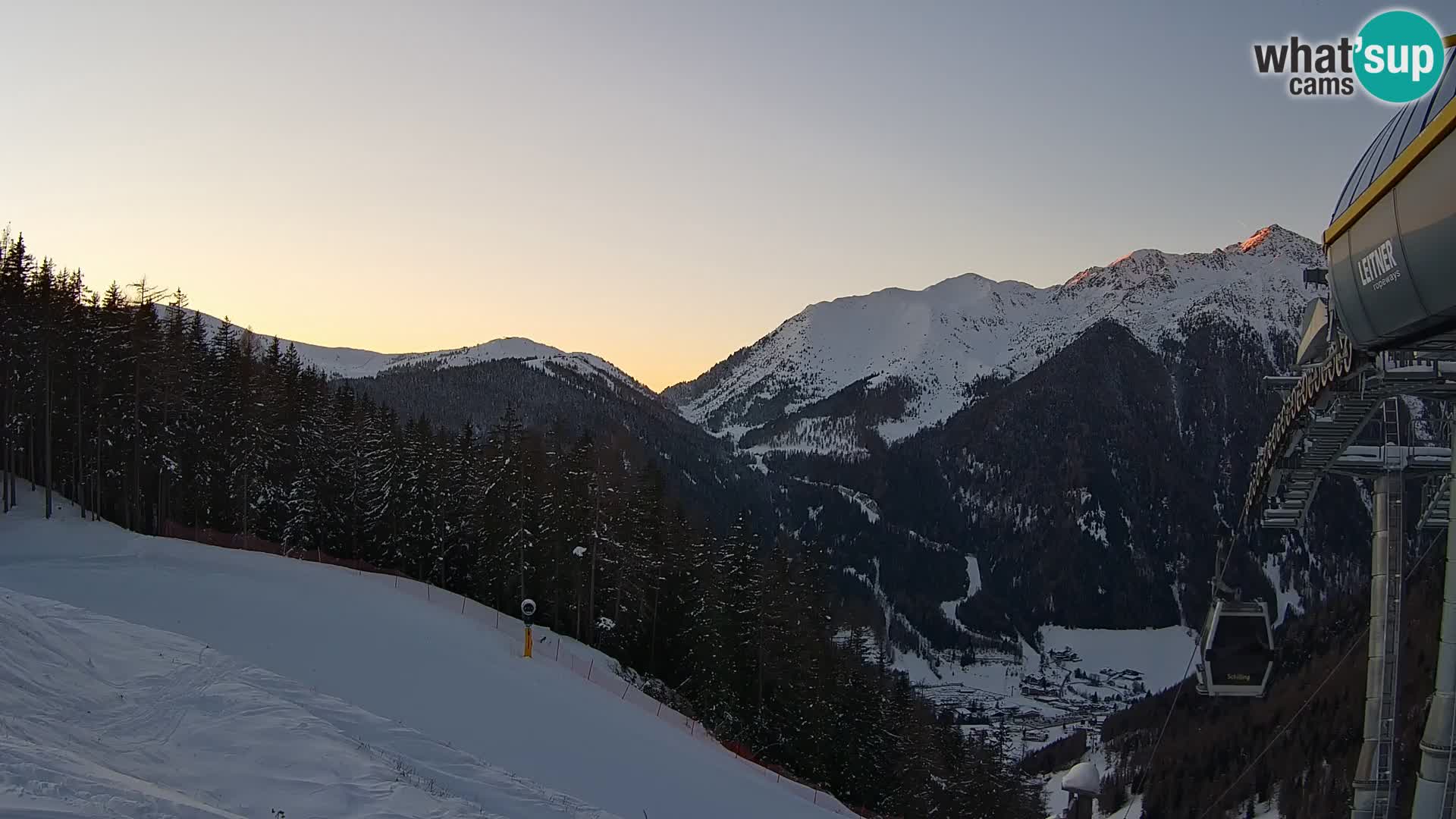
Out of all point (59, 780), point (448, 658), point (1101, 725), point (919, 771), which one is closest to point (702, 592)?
point (919, 771)

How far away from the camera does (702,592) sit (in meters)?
40.9

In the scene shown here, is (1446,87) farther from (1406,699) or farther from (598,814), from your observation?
(1406,699)

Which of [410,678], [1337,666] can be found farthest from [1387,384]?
[410,678]

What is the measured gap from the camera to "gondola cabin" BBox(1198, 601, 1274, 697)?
13.0 m

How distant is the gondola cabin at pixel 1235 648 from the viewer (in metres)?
13.0

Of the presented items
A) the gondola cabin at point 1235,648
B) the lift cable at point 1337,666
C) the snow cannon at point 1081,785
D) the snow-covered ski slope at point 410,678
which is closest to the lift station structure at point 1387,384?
the lift cable at point 1337,666

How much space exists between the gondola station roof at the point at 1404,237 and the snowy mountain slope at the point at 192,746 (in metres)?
10.2

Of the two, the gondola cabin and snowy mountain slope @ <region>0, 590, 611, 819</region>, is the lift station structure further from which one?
snowy mountain slope @ <region>0, 590, 611, 819</region>

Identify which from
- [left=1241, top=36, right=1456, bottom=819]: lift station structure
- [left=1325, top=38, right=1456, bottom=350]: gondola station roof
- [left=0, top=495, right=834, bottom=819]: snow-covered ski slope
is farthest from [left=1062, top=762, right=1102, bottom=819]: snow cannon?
[left=0, top=495, right=834, bottom=819]: snow-covered ski slope

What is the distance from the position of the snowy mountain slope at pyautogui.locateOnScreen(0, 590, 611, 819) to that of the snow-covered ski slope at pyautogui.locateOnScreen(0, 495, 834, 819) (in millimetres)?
122

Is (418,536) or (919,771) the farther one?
(418,536)

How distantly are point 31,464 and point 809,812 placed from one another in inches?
1579

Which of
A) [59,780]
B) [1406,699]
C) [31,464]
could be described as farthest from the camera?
[1406,699]

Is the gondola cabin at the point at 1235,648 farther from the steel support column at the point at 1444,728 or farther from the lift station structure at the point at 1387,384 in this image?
the steel support column at the point at 1444,728
